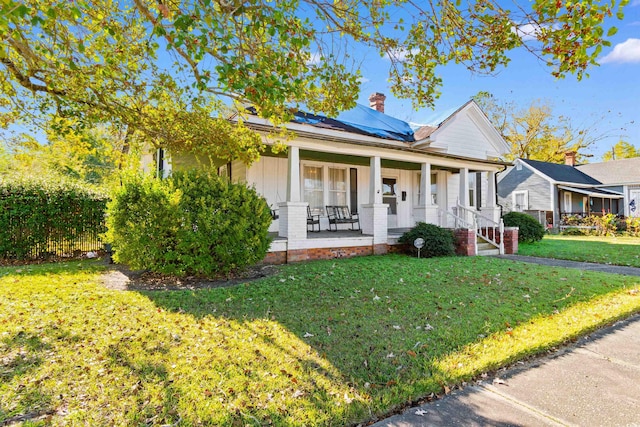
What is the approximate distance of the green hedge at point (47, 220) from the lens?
878cm

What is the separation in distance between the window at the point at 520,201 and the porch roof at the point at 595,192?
2.24 metres

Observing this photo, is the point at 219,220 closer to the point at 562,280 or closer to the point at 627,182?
the point at 562,280

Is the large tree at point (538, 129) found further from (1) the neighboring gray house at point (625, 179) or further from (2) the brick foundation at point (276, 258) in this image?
(2) the brick foundation at point (276, 258)

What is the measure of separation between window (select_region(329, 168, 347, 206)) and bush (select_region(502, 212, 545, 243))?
7.10 m

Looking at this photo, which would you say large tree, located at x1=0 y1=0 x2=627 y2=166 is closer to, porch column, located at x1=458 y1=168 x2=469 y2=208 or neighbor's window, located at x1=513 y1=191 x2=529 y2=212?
porch column, located at x1=458 y1=168 x2=469 y2=208

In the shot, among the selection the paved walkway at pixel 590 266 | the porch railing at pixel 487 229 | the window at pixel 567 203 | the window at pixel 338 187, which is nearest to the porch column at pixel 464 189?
the porch railing at pixel 487 229

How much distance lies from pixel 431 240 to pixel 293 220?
410 cm

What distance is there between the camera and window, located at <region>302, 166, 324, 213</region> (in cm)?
1184

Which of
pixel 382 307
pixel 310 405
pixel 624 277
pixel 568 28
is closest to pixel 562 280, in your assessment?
pixel 624 277

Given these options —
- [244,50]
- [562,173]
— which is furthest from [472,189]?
[562,173]

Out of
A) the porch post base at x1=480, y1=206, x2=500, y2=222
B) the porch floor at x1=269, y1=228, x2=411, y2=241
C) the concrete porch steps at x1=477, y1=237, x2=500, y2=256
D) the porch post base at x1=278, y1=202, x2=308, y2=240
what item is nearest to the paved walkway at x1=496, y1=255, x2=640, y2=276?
the concrete porch steps at x1=477, y1=237, x2=500, y2=256

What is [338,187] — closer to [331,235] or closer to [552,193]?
[331,235]

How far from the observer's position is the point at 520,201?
2625 cm

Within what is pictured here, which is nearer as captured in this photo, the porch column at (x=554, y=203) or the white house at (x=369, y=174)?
the white house at (x=369, y=174)
